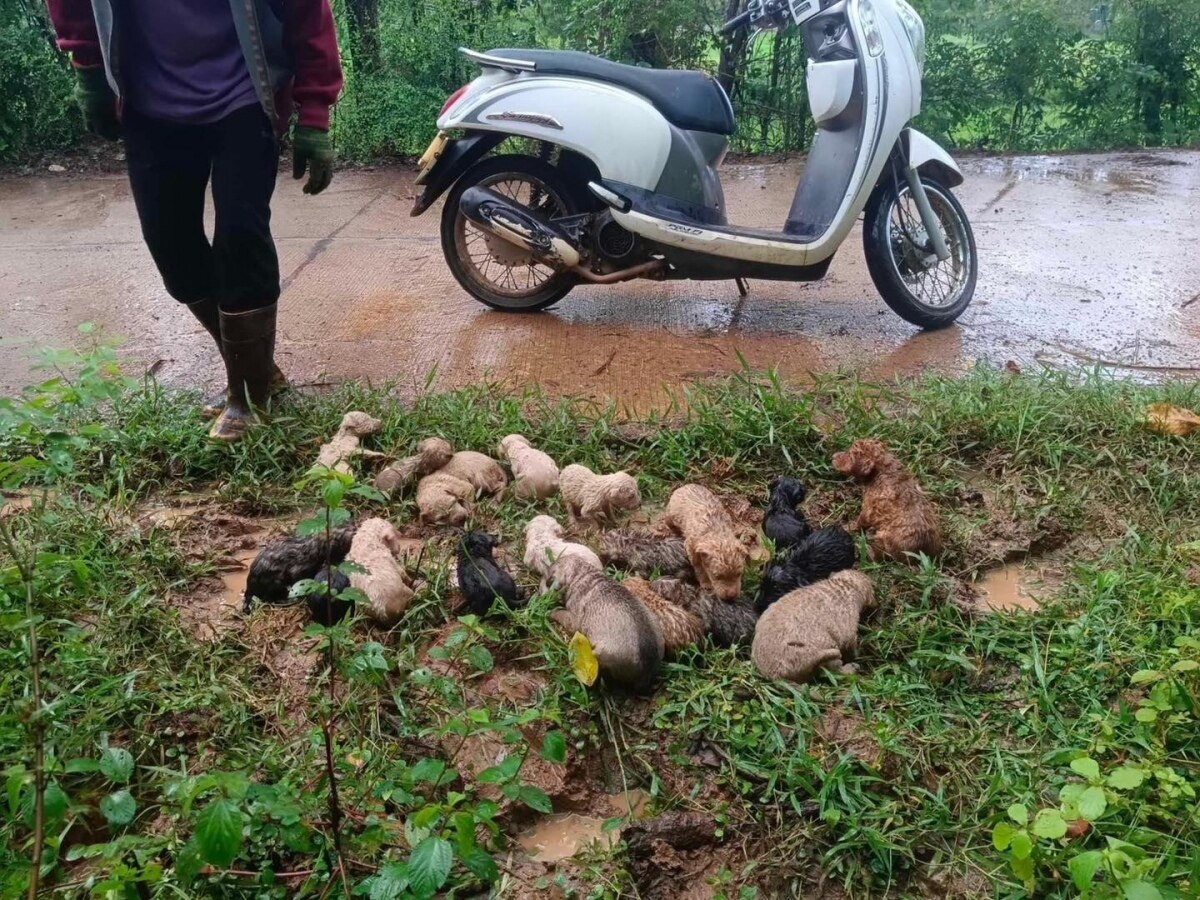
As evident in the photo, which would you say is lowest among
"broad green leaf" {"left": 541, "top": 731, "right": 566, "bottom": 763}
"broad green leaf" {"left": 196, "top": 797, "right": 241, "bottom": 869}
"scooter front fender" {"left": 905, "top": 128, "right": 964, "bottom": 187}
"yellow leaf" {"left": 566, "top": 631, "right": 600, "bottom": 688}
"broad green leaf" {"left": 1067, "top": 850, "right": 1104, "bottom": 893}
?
"yellow leaf" {"left": 566, "top": 631, "right": 600, "bottom": 688}

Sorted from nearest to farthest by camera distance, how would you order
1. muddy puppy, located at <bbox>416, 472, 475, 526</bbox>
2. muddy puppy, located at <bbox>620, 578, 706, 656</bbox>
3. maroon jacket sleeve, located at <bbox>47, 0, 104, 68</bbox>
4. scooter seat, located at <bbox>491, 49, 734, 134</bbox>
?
muddy puppy, located at <bbox>620, 578, 706, 656</bbox>, muddy puppy, located at <bbox>416, 472, 475, 526</bbox>, maroon jacket sleeve, located at <bbox>47, 0, 104, 68</bbox>, scooter seat, located at <bbox>491, 49, 734, 134</bbox>

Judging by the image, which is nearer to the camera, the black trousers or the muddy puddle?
the muddy puddle

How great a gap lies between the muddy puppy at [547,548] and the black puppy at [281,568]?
652mm

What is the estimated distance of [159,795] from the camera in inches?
96.1

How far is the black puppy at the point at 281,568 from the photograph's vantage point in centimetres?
312

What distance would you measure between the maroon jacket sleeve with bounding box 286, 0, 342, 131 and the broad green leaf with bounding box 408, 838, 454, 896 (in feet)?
10.1

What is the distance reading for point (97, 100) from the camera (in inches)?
150

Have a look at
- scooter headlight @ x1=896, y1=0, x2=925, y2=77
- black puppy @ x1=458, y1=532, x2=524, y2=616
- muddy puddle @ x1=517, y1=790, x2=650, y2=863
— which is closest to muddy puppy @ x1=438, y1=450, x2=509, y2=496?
black puppy @ x1=458, y1=532, x2=524, y2=616

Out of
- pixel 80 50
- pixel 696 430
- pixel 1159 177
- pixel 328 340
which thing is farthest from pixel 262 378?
pixel 1159 177

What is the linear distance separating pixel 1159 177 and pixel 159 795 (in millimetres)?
9097

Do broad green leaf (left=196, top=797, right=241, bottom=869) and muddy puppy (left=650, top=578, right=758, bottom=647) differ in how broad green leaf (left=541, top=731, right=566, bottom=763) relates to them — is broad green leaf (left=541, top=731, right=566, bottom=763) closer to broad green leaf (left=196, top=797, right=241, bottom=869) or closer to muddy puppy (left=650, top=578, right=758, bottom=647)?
broad green leaf (left=196, top=797, right=241, bottom=869)

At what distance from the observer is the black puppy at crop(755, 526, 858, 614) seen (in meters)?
3.12

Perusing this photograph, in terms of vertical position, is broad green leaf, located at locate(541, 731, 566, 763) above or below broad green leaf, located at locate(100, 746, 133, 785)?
below

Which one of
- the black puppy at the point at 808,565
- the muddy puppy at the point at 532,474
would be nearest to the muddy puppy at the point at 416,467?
the muddy puppy at the point at 532,474
